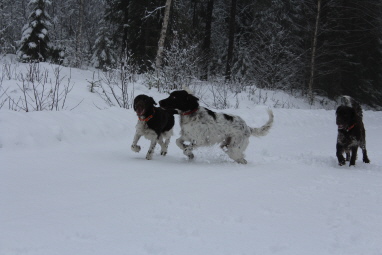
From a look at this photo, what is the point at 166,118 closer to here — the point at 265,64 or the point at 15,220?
the point at 15,220

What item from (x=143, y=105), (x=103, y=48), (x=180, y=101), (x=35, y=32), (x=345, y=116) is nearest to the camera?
(x=143, y=105)

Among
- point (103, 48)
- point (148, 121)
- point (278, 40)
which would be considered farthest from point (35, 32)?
point (148, 121)

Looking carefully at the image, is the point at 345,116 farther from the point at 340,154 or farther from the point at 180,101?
the point at 180,101

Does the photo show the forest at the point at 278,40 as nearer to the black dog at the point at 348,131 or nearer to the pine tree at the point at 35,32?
the pine tree at the point at 35,32

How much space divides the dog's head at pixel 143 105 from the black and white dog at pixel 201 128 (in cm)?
22

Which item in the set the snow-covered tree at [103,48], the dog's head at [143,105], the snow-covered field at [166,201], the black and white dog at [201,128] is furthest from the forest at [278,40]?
the snow-covered field at [166,201]

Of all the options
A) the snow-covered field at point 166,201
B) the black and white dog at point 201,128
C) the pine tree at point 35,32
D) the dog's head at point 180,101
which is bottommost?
the snow-covered field at point 166,201

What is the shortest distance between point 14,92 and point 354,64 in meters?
23.2

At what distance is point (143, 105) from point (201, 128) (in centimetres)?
105

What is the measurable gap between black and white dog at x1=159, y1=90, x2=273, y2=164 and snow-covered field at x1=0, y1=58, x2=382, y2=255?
0.29 m

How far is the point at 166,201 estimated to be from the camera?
2863 millimetres

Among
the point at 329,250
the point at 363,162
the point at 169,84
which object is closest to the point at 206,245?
the point at 329,250

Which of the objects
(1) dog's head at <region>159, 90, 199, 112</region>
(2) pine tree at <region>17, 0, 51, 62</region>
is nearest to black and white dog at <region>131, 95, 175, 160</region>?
(1) dog's head at <region>159, 90, 199, 112</region>

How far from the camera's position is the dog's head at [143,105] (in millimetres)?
5180
